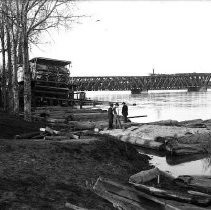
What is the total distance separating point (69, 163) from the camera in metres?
9.52

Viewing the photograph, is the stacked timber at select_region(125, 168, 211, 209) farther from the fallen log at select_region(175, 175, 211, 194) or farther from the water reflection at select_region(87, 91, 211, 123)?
the water reflection at select_region(87, 91, 211, 123)

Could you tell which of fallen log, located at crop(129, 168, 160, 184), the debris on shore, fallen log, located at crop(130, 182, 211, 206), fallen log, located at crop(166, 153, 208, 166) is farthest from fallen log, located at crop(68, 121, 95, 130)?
fallen log, located at crop(130, 182, 211, 206)

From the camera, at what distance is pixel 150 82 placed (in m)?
154

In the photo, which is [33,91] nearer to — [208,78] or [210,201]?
[210,201]

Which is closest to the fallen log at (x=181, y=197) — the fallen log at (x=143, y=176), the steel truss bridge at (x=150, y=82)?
the fallen log at (x=143, y=176)

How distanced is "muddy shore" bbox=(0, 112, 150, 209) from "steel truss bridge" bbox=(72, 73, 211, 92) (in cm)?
12953

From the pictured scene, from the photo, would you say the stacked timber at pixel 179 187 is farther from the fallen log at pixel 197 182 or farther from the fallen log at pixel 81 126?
the fallen log at pixel 81 126

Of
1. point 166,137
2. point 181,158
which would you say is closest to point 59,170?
point 181,158

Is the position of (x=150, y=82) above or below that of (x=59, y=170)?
above

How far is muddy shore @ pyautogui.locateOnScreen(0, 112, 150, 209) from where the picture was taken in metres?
6.78

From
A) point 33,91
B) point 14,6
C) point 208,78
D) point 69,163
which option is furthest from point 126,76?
point 69,163

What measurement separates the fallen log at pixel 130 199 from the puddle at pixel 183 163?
17.2 feet

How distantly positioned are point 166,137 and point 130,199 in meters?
10.9

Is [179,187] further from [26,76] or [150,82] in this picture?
[150,82]
